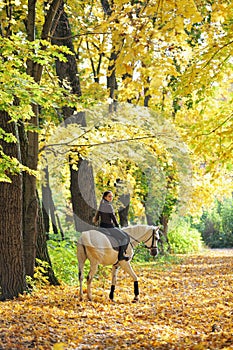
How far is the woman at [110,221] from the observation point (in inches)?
428

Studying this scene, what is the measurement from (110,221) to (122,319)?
2.35m

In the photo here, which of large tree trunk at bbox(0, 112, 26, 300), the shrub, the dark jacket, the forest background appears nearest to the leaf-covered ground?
large tree trunk at bbox(0, 112, 26, 300)

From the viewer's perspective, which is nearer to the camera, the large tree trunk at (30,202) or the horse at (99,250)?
the horse at (99,250)

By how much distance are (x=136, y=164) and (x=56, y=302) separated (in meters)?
12.4

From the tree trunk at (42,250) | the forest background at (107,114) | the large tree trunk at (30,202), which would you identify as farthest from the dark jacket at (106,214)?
the tree trunk at (42,250)

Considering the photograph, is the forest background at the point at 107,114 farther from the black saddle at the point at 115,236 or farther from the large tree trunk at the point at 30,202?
the black saddle at the point at 115,236

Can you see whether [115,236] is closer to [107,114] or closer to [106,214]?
[106,214]

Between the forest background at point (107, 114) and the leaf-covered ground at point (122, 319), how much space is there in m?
1.42

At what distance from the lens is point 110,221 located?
36.3ft

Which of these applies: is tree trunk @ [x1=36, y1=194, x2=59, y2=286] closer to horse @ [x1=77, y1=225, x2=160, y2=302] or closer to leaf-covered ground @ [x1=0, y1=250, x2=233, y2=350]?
leaf-covered ground @ [x1=0, y1=250, x2=233, y2=350]

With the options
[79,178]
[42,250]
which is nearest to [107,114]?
[79,178]

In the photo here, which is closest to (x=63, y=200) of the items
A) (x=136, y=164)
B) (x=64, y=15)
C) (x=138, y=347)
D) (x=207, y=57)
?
(x=136, y=164)

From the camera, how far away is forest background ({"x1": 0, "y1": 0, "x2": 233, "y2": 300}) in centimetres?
713

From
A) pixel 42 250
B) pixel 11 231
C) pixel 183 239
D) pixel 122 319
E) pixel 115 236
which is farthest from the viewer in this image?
pixel 183 239
